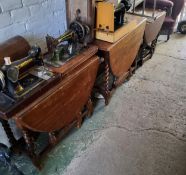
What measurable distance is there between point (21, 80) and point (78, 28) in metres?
0.70

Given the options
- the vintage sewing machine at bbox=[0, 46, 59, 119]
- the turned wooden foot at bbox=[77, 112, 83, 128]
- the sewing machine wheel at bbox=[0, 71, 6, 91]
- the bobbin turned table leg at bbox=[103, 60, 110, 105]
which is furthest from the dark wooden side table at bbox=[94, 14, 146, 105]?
the sewing machine wheel at bbox=[0, 71, 6, 91]

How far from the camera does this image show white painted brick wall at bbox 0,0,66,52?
64.0 inches

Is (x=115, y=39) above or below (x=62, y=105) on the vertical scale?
above

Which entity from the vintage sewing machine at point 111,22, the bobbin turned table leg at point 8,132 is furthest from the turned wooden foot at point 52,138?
the vintage sewing machine at point 111,22

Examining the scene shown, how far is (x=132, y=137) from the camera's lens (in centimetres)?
210

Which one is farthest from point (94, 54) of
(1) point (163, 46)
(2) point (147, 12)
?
(1) point (163, 46)

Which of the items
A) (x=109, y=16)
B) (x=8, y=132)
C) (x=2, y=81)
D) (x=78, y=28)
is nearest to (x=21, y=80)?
(x=2, y=81)

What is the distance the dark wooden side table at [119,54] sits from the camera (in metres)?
2.04

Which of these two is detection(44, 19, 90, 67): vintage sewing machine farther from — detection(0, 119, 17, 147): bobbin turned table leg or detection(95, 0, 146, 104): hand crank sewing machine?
detection(0, 119, 17, 147): bobbin turned table leg

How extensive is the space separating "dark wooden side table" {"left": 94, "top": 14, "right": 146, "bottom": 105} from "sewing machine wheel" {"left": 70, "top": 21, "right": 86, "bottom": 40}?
19cm

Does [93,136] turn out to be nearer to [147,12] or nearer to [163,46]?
[147,12]

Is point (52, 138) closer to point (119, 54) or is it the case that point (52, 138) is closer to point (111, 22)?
point (119, 54)

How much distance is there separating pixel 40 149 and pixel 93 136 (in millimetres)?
496

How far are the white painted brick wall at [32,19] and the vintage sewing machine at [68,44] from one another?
0.20 meters
